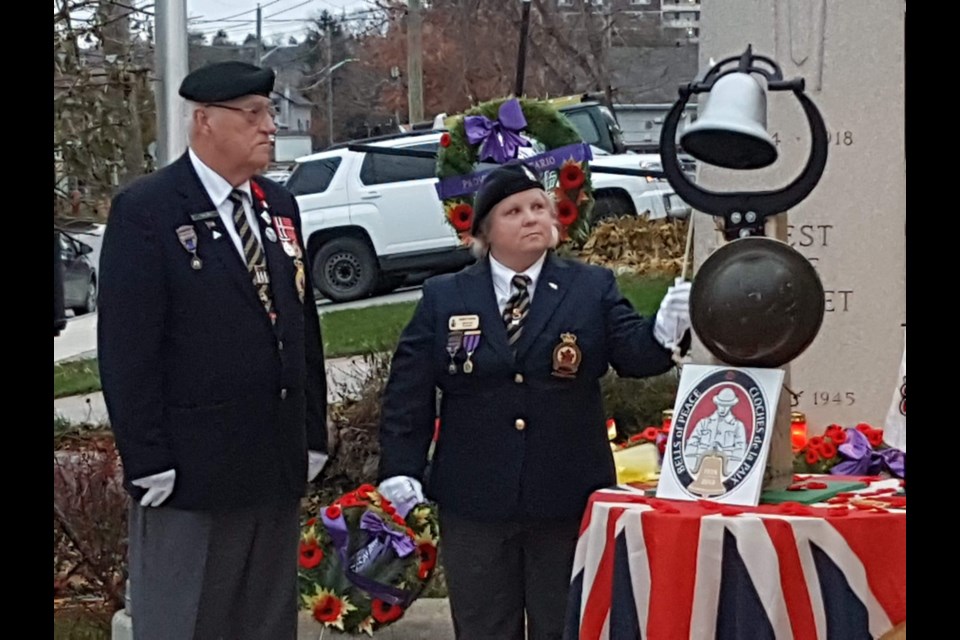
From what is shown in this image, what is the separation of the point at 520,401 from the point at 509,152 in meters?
1.29

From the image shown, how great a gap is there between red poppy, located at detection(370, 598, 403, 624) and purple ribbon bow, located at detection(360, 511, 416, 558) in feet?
0.81

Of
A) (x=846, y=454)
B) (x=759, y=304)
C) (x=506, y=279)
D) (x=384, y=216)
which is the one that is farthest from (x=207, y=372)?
(x=384, y=216)

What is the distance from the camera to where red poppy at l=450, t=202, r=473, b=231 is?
5.00 m

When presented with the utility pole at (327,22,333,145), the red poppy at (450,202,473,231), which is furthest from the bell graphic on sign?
the utility pole at (327,22,333,145)

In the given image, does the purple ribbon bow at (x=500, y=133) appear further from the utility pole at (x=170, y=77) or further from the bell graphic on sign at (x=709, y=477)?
the bell graphic on sign at (x=709, y=477)

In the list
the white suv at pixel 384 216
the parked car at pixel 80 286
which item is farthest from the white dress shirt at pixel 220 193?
the white suv at pixel 384 216

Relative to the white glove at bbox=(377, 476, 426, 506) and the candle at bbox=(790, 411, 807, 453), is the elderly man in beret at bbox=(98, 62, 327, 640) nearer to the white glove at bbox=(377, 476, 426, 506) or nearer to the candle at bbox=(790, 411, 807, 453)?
the white glove at bbox=(377, 476, 426, 506)

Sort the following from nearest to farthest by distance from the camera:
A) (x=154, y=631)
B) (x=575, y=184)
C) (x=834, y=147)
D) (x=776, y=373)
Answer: (x=776, y=373) → (x=154, y=631) → (x=575, y=184) → (x=834, y=147)

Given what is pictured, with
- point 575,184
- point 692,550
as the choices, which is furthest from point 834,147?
point 692,550

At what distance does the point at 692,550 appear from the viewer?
3.16 metres

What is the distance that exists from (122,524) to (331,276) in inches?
407

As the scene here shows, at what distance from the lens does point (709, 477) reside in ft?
11.0

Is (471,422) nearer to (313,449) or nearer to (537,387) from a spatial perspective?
(537,387)

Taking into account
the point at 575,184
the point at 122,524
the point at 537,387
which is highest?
the point at 575,184
